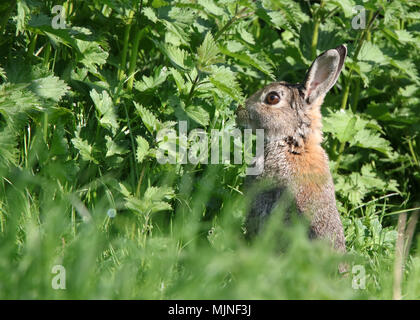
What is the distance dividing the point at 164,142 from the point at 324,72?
1396 mm

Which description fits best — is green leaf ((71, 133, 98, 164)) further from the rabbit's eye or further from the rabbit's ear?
the rabbit's ear

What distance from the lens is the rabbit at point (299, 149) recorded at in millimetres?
4199

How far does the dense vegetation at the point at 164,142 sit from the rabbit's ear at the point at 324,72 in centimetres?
36

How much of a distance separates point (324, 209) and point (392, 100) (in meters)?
2.23

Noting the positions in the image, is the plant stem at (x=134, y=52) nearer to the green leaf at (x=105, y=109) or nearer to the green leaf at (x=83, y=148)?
the green leaf at (x=105, y=109)

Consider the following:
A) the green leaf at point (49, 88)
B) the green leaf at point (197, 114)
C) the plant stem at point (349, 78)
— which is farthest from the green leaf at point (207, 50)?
the plant stem at point (349, 78)


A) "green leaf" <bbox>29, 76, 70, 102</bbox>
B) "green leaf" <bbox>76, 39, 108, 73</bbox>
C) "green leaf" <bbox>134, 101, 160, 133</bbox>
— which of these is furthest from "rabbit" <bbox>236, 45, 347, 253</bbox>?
"green leaf" <bbox>29, 76, 70, 102</bbox>

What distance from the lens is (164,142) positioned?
14.1ft

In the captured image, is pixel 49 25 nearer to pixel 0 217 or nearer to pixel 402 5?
pixel 0 217

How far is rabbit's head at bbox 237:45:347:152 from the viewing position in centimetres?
461

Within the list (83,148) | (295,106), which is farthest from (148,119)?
(295,106)

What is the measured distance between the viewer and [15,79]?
4270 millimetres

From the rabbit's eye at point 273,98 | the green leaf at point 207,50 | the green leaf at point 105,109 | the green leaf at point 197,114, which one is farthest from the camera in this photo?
the rabbit's eye at point 273,98
